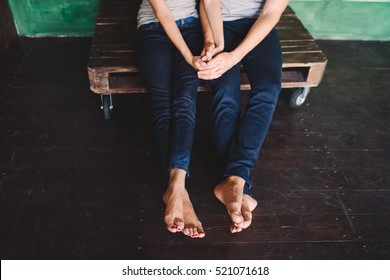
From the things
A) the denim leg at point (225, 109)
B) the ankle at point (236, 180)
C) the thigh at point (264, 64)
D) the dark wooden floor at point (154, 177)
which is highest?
the thigh at point (264, 64)

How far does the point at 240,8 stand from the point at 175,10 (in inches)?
13.0

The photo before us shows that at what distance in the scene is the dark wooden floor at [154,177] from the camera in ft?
5.35

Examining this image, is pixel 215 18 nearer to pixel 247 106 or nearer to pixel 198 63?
pixel 198 63

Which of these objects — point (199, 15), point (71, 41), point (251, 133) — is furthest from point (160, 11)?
point (71, 41)

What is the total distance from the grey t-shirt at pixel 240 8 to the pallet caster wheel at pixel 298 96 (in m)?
0.53

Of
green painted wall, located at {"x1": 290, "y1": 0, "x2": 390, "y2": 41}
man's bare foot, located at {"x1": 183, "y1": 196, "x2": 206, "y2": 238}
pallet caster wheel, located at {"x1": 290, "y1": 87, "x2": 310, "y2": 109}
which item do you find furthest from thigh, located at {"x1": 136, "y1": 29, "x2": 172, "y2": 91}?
green painted wall, located at {"x1": 290, "y1": 0, "x2": 390, "y2": 41}

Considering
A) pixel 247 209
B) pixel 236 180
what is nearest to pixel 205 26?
pixel 236 180

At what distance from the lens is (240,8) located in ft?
6.59

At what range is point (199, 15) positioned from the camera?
6.66ft

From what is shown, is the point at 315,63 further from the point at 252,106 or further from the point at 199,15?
the point at 199,15

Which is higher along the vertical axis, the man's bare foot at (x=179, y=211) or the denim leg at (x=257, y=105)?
the denim leg at (x=257, y=105)

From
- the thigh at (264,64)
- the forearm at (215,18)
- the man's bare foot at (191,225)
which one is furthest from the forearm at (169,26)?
the man's bare foot at (191,225)

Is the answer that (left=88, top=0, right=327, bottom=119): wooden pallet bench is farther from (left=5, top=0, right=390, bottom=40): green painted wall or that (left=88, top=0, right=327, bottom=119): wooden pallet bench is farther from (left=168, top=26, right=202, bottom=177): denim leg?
(left=5, top=0, right=390, bottom=40): green painted wall

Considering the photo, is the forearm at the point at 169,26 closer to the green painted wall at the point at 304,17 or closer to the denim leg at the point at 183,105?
the denim leg at the point at 183,105
